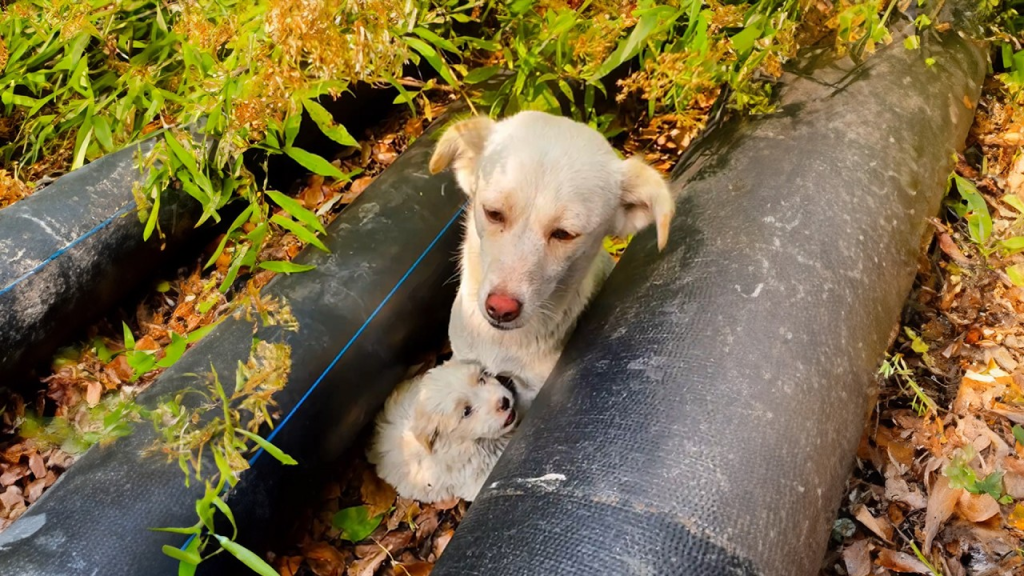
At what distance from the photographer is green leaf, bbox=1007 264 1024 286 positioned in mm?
2613

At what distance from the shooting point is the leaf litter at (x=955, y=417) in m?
2.08

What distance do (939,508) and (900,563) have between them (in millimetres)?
225

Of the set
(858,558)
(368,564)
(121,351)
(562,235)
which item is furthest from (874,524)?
(121,351)

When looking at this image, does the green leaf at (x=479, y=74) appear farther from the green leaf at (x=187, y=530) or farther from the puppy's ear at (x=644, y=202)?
the green leaf at (x=187, y=530)

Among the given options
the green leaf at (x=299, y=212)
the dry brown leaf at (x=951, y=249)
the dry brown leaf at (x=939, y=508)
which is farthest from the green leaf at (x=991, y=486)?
the green leaf at (x=299, y=212)

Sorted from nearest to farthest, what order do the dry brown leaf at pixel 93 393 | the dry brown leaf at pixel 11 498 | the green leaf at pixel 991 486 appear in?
the green leaf at pixel 991 486 < the dry brown leaf at pixel 11 498 < the dry brown leaf at pixel 93 393

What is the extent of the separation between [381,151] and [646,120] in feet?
4.90

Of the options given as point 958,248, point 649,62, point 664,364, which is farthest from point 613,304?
point 958,248

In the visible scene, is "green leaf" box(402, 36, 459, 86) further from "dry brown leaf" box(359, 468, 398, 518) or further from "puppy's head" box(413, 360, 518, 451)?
"dry brown leaf" box(359, 468, 398, 518)

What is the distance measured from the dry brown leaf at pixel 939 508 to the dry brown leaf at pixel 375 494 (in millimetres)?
1946

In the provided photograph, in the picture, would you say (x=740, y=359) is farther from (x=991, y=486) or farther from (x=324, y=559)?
(x=324, y=559)

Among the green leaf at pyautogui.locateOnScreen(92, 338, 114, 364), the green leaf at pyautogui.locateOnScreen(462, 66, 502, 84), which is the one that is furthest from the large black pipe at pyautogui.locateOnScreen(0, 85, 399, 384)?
the green leaf at pyautogui.locateOnScreen(462, 66, 502, 84)

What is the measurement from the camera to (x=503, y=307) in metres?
2.02

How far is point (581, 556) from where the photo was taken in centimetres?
145
